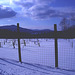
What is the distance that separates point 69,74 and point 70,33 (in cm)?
186

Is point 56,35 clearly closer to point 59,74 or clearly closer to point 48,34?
point 48,34

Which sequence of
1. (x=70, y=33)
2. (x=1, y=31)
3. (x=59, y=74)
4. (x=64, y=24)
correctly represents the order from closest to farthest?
(x=59, y=74), (x=70, y=33), (x=1, y=31), (x=64, y=24)

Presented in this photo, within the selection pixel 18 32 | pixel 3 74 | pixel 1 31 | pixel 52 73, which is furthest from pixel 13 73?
pixel 1 31

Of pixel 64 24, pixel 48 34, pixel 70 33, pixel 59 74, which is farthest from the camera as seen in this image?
pixel 64 24

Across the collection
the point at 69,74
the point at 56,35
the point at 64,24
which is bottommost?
the point at 69,74

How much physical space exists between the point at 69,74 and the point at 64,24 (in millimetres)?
46387

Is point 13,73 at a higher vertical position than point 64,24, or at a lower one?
lower

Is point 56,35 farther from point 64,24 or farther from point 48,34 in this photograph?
point 64,24

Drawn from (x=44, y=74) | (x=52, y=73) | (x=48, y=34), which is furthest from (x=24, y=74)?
(x=48, y=34)

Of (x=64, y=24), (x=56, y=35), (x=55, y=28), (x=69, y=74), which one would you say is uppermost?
(x=64, y=24)

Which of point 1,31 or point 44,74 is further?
point 1,31

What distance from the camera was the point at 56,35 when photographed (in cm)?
428

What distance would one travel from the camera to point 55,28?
4262mm

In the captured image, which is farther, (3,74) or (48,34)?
(48,34)
